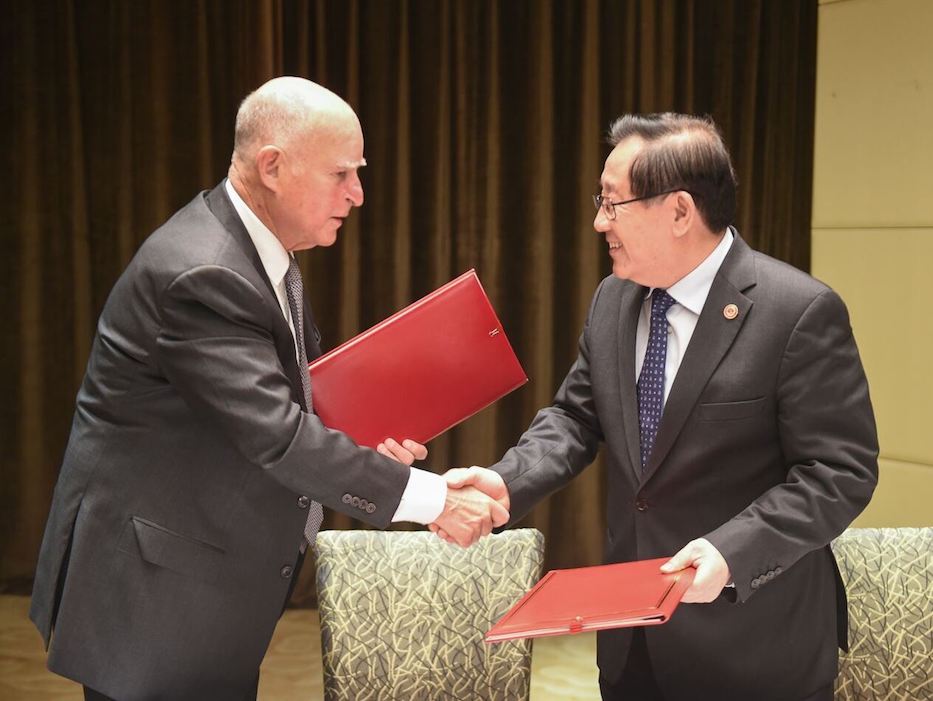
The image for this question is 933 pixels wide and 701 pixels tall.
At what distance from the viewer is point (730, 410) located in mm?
1976

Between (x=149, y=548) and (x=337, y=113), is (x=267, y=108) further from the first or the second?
(x=149, y=548)

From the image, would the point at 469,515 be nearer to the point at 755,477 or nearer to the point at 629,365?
the point at 629,365

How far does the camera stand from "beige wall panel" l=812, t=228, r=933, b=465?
394cm

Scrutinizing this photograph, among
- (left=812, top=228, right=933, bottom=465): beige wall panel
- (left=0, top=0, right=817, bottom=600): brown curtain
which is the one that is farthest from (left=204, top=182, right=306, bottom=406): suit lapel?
(left=812, top=228, right=933, bottom=465): beige wall panel

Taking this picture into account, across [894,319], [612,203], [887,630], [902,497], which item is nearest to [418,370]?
[612,203]

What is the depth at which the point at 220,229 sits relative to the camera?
2.06 m

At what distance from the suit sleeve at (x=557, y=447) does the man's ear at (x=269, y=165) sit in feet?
2.20

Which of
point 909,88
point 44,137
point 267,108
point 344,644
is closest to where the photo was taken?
point 267,108

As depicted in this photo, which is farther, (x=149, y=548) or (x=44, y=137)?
(x=44, y=137)

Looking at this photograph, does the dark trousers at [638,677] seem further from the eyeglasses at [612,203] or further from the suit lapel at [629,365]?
the eyeglasses at [612,203]

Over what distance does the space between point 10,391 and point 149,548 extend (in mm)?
3063

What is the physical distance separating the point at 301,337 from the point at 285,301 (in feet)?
0.30

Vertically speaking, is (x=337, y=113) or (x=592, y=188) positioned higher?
(x=337, y=113)

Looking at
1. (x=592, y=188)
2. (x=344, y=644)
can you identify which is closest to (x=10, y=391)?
(x=592, y=188)
